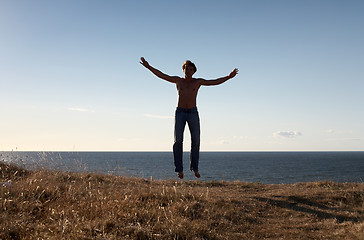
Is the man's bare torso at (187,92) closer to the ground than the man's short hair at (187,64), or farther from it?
closer to the ground

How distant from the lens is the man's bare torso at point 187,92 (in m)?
7.73

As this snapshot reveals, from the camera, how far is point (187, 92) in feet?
25.3

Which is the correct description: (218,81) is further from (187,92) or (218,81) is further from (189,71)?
(187,92)

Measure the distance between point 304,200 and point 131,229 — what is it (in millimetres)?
5395

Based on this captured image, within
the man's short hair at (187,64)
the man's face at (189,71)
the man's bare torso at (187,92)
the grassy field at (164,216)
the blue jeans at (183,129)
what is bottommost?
the grassy field at (164,216)

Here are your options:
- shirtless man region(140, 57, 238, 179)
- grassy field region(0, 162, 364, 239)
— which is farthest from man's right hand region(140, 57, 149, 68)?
Result: grassy field region(0, 162, 364, 239)

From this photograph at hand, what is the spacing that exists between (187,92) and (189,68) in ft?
2.30

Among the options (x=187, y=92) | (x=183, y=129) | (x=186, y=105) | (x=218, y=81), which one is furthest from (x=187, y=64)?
(x=183, y=129)

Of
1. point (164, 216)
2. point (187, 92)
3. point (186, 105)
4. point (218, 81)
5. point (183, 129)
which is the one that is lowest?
point (164, 216)

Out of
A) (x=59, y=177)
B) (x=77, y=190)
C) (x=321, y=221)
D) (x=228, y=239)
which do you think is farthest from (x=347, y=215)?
(x=59, y=177)

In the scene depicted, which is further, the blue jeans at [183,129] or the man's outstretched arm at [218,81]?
the man's outstretched arm at [218,81]

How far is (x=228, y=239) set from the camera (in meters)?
4.45

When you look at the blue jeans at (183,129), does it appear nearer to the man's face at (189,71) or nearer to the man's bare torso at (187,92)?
the man's bare torso at (187,92)

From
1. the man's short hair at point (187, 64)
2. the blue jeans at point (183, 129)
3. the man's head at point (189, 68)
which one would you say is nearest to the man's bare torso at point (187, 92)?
the blue jeans at point (183, 129)
